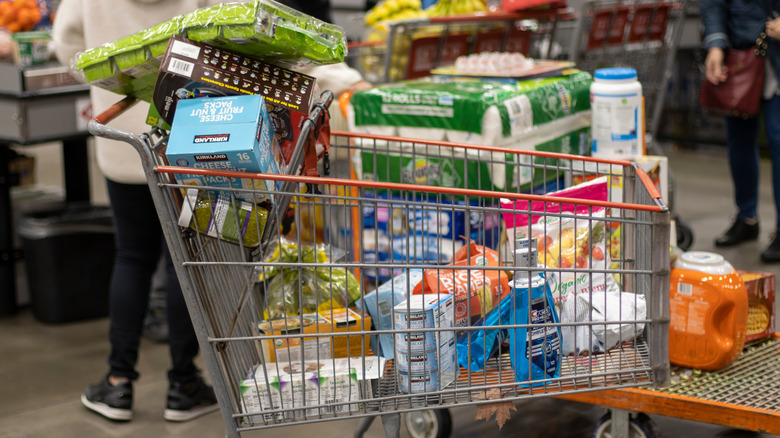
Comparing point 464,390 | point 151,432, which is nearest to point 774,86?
A: point 464,390

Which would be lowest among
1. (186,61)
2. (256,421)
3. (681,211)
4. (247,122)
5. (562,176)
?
(681,211)

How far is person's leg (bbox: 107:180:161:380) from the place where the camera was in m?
2.80

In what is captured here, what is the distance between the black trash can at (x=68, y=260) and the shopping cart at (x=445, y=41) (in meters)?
1.37

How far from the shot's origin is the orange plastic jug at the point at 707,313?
2359 millimetres

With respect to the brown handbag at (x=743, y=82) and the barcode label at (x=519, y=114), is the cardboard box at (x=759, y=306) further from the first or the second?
the brown handbag at (x=743, y=82)

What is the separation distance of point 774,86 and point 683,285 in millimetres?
2004

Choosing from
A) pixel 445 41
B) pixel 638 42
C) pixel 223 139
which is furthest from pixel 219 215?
pixel 638 42

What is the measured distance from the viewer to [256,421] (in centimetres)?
189

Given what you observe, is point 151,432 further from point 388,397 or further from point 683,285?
point 683,285

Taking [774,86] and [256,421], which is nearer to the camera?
[256,421]

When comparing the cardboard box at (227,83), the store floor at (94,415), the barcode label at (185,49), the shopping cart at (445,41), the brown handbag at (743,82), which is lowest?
the store floor at (94,415)

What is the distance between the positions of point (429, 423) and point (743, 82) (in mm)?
2430

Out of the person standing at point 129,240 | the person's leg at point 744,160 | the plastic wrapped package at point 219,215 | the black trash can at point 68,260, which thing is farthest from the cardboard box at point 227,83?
the person's leg at point 744,160

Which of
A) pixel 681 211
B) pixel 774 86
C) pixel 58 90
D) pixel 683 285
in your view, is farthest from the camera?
pixel 681 211
